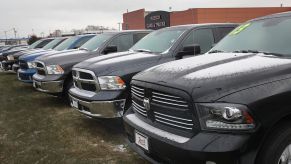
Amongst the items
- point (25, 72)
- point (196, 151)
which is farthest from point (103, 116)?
point (25, 72)

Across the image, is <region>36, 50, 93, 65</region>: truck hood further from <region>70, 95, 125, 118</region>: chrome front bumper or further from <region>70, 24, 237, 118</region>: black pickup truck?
<region>70, 95, 125, 118</region>: chrome front bumper

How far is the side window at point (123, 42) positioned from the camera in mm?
8547

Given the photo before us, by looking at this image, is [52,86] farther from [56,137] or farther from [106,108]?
[106,108]

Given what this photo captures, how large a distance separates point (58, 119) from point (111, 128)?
4.88 ft

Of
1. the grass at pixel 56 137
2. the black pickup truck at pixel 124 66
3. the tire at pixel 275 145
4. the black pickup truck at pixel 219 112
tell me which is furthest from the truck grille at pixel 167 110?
the black pickup truck at pixel 124 66

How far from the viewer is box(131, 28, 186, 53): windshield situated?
6.41m

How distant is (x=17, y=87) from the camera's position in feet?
40.8

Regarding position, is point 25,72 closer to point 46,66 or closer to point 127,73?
point 46,66

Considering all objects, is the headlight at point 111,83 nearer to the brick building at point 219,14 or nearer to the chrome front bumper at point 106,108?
the chrome front bumper at point 106,108

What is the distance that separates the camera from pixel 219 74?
331cm

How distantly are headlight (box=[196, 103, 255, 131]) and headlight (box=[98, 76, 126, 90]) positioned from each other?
2.60 metres

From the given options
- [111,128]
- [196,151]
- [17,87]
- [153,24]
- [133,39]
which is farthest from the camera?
[153,24]

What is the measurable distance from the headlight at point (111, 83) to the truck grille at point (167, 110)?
5.43ft

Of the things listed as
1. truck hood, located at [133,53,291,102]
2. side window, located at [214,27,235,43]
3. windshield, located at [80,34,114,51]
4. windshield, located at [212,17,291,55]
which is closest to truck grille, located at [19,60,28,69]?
windshield, located at [80,34,114,51]
